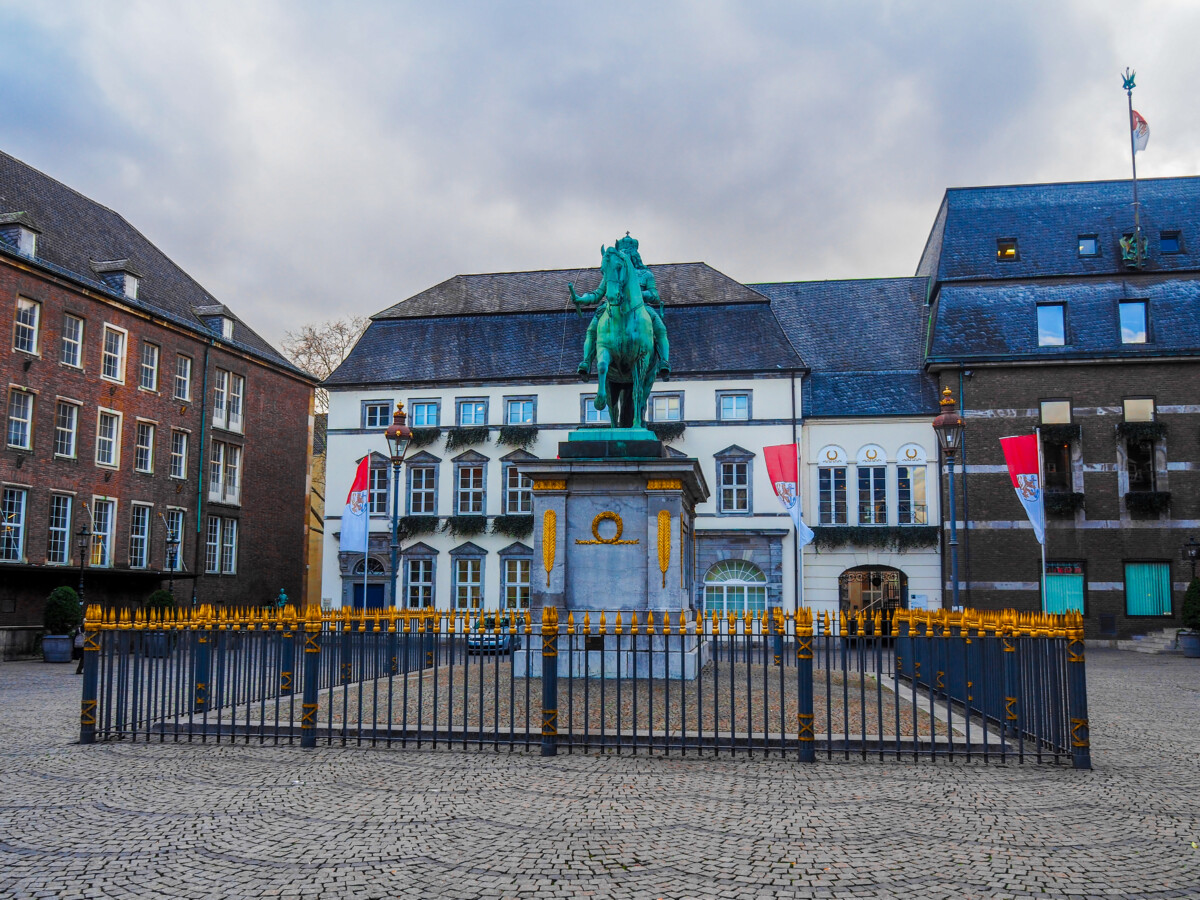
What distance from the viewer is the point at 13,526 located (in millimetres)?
31391

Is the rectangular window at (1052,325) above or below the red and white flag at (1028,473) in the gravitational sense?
above

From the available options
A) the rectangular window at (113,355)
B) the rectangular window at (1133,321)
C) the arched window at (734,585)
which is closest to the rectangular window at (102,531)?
the rectangular window at (113,355)

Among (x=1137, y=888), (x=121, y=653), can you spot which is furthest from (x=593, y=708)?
(x=1137, y=888)

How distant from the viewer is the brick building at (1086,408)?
35375 mm

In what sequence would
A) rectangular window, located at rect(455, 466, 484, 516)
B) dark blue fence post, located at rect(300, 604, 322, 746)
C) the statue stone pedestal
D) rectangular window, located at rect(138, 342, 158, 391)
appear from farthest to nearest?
rectangular window, located at rect(455, 466, 484, 516) → rectangular window, located at rect(138, 342, 158, 391) → the statue stone pedestal → dark blue fence post, located at rect(300, 604, 322, 746)

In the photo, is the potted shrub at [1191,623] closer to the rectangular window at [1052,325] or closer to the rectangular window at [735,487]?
the rectangular window at [1052,325]

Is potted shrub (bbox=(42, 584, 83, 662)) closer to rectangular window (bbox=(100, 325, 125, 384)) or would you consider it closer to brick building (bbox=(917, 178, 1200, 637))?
rectangular window (bbox=(100, 325, 125, 384))

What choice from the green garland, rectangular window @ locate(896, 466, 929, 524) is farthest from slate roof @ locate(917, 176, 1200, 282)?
the green garland

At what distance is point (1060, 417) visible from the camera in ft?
120

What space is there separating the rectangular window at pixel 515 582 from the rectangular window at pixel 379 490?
219 inches

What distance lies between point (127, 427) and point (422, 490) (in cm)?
1079

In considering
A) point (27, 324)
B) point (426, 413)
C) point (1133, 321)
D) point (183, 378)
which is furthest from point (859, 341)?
point (27, 324)

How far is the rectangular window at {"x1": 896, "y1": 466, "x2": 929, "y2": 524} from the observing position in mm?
37344

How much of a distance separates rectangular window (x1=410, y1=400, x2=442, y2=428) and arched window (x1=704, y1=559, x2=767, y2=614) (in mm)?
12300
